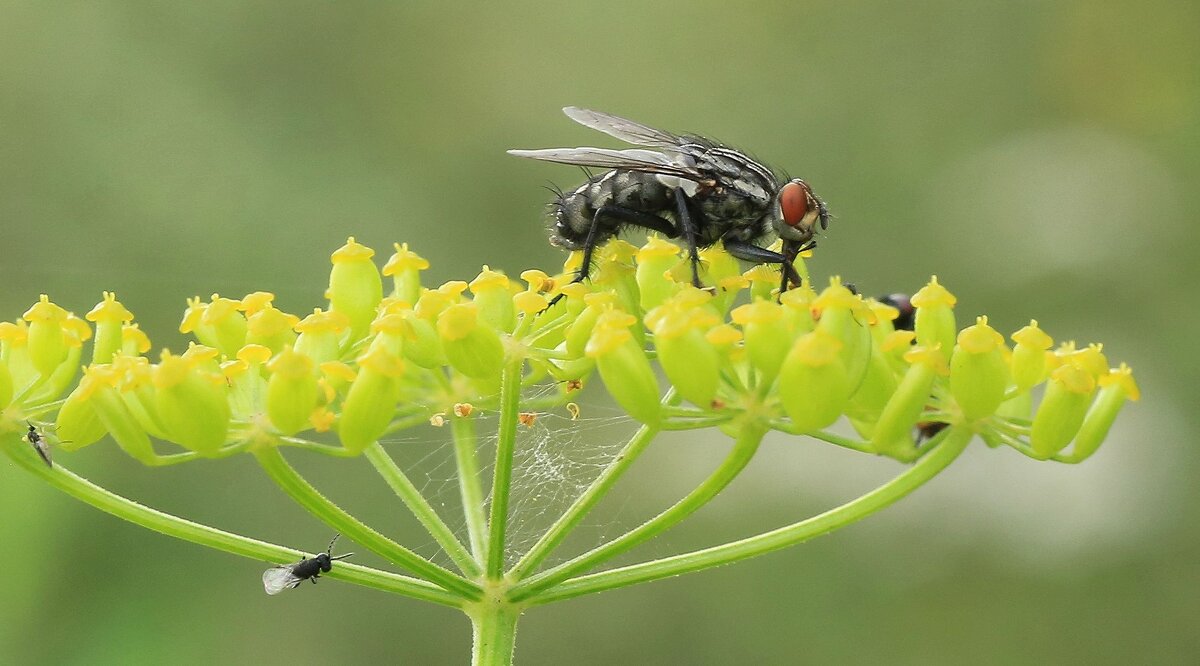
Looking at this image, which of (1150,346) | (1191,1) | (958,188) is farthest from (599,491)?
(1191,1)

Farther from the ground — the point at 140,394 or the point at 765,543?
the point at 140,394

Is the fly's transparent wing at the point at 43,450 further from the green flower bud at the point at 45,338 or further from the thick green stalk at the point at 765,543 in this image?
the thick green stalk at the point at 765,543

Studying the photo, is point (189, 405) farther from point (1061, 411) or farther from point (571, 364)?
point (1061, 411)

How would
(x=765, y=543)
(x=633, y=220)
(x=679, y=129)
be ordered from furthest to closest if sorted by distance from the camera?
(x=679, y=129), (x=633, y=220), (x=765, y=543)

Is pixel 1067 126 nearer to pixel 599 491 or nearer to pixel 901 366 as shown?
pixel 901 366

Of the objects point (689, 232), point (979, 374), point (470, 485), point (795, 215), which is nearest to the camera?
point (979, 374)

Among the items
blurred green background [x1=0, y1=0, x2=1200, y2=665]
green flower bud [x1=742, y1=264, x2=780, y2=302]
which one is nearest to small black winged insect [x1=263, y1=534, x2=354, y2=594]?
green flower bud [x1=742, y1=264, x2=780, y2=302]

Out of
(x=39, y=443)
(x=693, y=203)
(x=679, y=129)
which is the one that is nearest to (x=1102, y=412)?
(x=693, y=203)

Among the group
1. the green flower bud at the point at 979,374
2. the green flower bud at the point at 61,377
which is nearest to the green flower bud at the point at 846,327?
the green flower bud at the point at 979,374
